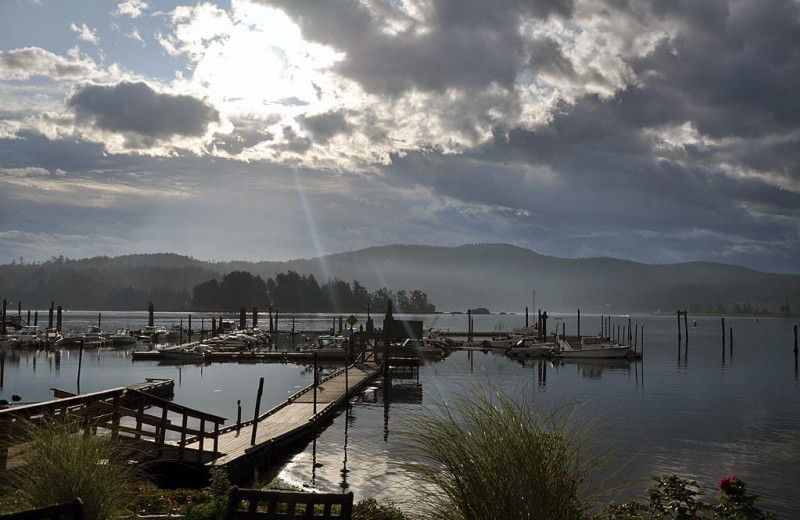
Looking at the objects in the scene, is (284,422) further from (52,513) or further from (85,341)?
(85,341)

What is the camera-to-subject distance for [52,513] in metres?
5.59

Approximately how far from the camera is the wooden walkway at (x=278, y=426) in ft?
73.1

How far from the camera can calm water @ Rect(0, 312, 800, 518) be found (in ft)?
83.2

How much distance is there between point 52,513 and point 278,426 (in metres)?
24.6

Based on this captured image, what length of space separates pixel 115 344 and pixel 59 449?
309ft

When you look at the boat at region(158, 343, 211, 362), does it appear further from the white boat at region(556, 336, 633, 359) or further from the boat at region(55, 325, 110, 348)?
the white boat at region(556, 336, 633, 359)

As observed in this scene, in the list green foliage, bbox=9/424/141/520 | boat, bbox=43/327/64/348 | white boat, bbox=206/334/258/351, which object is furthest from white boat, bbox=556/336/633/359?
green foliage, bbox=9/424/141/520

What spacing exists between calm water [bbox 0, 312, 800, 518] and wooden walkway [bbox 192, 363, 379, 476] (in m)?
0.98

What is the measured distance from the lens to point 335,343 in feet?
256

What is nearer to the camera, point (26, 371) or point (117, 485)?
point (117, 485)

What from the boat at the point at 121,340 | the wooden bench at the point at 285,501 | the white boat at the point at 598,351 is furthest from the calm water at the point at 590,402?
the boat at the point at 121,340

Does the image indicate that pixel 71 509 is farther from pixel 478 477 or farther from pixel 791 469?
pixel 791 469

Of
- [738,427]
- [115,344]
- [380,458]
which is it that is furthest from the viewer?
[115,344]

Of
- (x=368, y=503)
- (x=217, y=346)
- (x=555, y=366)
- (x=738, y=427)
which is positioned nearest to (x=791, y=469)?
(x=738, y=427)
